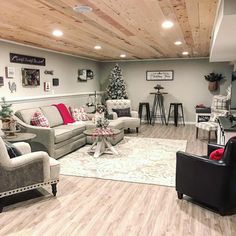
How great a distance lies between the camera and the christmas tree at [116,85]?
29.5 feet

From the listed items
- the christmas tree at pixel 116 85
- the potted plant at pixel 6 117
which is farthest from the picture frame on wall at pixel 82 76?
the potted plant at pixel 6 117

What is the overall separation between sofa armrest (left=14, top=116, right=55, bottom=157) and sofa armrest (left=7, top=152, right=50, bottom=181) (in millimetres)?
1453

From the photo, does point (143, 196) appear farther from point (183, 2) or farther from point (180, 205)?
point (183, 2)

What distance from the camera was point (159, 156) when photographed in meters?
5.06

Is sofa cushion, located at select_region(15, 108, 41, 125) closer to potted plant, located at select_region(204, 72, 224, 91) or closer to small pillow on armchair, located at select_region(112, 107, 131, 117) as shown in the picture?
small pillow on armchair, located at select_region(112, 107, 131, 117)

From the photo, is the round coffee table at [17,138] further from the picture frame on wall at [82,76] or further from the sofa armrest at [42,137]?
the picture frame on wall at [82,76]

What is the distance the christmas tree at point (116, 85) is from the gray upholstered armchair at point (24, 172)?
5.88m

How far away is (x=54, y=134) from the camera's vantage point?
4.71 meters

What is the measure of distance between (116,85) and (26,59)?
3946 millimetres

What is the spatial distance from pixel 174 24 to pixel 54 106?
3.56 meters

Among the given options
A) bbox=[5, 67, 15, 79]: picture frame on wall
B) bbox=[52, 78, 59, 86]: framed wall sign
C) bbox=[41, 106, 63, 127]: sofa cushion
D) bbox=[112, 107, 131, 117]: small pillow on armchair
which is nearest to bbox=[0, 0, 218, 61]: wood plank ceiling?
bbox=[5, 67, 15, 79]: picture frame on wall

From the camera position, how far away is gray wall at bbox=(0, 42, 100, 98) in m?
4.98

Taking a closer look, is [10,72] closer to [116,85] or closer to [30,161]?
[30,161]

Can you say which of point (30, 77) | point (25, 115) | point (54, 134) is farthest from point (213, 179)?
point (30, 77)
